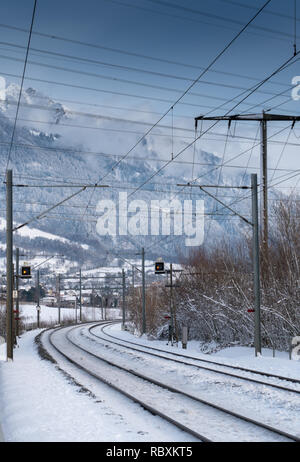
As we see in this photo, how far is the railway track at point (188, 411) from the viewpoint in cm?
1046

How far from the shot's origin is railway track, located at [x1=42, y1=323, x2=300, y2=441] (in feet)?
34.3

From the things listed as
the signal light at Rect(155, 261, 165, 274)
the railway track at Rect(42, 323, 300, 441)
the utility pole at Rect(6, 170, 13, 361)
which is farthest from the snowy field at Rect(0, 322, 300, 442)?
the signal light at Rect(155, 261, 165, 274)

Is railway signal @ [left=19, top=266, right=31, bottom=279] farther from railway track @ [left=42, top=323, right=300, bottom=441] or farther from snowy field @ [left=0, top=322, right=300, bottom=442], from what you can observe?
railway track @ [left=42, top=323, right=300, bottom=441]

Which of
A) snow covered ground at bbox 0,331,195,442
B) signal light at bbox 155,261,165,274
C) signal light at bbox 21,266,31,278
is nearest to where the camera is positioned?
snow covered ground at bbox 0,331,195,442

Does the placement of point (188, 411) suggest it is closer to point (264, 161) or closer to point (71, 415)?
point (71, 415)

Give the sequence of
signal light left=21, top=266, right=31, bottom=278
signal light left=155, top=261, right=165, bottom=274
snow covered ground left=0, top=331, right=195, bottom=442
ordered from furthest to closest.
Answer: signal light left=155, top=261, right=165, bottom=274, signal light left=21, top=266, right=31, bottom=278, snow covered ground left=0, top=331, right=195, bottom=442

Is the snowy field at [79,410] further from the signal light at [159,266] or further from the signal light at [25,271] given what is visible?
the signal light at [159,266]

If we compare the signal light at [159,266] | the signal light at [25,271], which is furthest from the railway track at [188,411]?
the signal light at [159,266]

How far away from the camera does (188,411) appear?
1286 cm

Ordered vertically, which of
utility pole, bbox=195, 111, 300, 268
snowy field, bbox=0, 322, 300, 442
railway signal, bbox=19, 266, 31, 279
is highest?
utility pole, bbox=195, 111, 300, 268

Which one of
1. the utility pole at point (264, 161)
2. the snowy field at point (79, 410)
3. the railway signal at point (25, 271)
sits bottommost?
the snowy field at point (79, 410)
